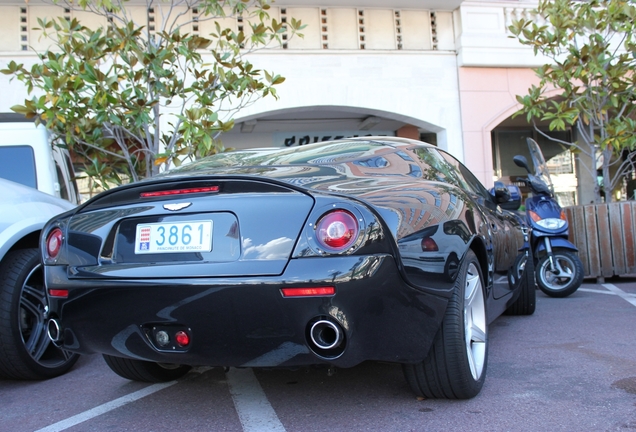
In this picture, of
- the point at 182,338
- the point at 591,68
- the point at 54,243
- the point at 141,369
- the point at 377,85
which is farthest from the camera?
the point at 377,85

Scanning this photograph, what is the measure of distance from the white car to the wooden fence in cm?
619

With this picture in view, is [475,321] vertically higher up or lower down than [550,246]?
lower down

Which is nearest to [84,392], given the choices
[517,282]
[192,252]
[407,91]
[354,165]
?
[192,252]

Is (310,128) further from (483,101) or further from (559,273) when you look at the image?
(559,273)

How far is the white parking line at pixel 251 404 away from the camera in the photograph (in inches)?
106

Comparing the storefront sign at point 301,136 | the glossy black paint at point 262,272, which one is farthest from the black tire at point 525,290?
the storefront sign at point 301,136

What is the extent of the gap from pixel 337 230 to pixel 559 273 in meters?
4.75

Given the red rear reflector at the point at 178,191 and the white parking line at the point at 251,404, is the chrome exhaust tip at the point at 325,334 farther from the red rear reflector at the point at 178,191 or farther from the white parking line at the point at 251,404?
the red rear reflector at the point at 178,191

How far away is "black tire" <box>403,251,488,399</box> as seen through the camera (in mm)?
2701

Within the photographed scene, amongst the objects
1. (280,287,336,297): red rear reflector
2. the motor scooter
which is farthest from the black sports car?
the motor scooter

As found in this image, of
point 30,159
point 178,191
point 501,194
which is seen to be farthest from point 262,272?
point 30,159

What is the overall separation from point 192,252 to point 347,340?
721mm

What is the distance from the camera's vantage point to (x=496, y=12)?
1217cm

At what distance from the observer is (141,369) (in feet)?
11.1
